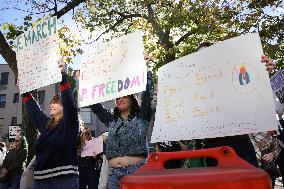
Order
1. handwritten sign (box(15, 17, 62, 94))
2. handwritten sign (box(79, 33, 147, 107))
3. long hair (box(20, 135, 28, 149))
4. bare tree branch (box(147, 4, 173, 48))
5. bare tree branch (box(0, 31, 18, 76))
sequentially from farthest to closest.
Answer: bare tree branch (box(147, 4, 173, 48)) < bare tree branch (box(0, 31, 18, 76)) < long hair (box(20, 135, 28, 149)) < handwritten sign (box(15, 17, 62, 94)) < handwritten sign (box(79, 33, 147, 107))

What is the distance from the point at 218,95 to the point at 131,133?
132cm

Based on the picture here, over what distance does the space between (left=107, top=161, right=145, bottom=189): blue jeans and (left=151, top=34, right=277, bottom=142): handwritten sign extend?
974 mm

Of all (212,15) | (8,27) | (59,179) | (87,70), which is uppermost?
(212,15)

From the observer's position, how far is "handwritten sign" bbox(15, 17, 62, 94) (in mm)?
3949

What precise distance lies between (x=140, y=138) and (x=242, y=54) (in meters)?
1.33

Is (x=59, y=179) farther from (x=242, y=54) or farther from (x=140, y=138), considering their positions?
(x=242, y=54)

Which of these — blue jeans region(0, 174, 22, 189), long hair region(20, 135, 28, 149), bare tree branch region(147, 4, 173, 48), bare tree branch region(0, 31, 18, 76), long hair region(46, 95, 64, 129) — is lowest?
blue jeans region(0, 174, 22, 189)

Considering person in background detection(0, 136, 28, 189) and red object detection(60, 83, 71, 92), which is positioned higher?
red object detection(60, 83, 71, 92)

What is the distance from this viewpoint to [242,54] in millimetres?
2352

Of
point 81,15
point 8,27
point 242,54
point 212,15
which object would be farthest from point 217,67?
point 81,15

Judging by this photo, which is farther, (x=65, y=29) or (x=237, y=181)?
(x=65, y=29)

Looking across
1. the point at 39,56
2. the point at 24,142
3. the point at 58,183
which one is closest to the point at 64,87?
the point at 39,56

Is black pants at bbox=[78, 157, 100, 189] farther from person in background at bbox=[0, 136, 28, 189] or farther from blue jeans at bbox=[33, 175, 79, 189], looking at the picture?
blue jeans at bbox=[33, 175, 79, 189]

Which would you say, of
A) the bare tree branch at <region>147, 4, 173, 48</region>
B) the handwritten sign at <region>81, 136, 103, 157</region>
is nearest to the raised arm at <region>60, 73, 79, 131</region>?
the handwritten sign at <region>81, 136, 103, 157</region>
